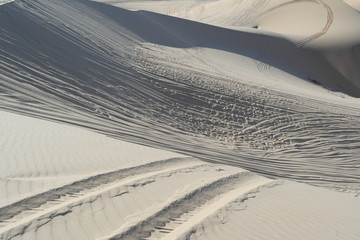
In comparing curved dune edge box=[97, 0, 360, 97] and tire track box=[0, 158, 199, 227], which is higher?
curved dune edge box=[97, 0, 360, 97]

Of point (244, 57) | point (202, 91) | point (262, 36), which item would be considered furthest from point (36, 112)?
point (262, 36)

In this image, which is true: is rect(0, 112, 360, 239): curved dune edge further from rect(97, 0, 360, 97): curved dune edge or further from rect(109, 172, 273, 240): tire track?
rect(97, 0, 360, 97): curved dune edge

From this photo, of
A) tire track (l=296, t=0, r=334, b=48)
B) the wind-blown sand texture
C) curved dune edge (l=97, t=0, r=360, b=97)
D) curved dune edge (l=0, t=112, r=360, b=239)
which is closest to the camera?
curved dune edge (l=0, t=112, r=360, b=239)

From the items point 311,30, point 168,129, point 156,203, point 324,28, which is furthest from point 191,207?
point 311,30

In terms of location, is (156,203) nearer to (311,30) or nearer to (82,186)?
(82,186)

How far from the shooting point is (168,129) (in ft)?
34.6

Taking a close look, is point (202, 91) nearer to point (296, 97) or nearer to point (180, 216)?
point (296, 97)

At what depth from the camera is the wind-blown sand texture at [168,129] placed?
505 cm

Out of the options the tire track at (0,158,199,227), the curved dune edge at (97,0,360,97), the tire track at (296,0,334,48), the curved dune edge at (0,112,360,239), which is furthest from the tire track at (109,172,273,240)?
the tire track at (296,0,334,48)

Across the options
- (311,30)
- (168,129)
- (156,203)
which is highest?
(311,30)

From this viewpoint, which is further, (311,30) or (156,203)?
(311,30)

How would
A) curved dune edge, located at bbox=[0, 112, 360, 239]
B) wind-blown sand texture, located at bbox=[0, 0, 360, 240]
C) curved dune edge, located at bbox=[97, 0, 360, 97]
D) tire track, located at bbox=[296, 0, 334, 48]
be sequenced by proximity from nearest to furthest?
curved dune edge, located at bbox=[0, 112, 360, 239]
wind-blown sand texture, located at bbox=[0, 0, 360, 240]
curved dune edge, located at bbox=[97, 0, 360, 97]
tire track, located at bbox=[296, 0, 334, 48]

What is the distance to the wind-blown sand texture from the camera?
5.05 m

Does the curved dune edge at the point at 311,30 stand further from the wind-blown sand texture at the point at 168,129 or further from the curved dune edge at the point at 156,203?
the curved dune edge at the point at 156,203
